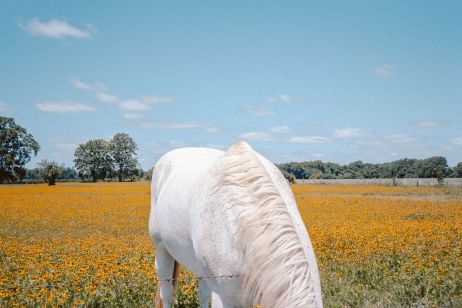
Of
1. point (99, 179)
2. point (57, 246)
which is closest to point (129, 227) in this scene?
point (57, 246)

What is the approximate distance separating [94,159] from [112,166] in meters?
3.58

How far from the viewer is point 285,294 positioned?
1.83 metres

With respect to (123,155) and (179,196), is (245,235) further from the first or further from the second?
(123,155)

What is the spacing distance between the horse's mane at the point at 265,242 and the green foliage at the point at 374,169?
74984 mm

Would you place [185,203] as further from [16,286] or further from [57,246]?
[57,246]

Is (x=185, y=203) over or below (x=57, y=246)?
over

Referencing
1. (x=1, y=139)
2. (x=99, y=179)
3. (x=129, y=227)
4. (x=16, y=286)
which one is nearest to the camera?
(x=16, y=286)

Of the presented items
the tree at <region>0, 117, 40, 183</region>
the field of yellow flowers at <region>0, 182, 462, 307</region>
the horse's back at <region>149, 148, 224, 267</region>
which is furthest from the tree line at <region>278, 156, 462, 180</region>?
the horse's back at <region>149, 148, 224, 267</region>

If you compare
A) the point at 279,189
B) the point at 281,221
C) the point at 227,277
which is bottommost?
the point at 227,277

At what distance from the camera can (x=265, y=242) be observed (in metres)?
2.00

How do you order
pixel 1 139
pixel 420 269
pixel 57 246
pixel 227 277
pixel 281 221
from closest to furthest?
pixel 281 221
pixel 227 277
pixel 420 269
pixel 57 246
pixel 1 139

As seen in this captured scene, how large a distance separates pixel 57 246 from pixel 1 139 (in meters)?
57.5

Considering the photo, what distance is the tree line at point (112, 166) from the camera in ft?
190

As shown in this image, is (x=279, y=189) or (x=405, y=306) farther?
(x=405, y=306)
